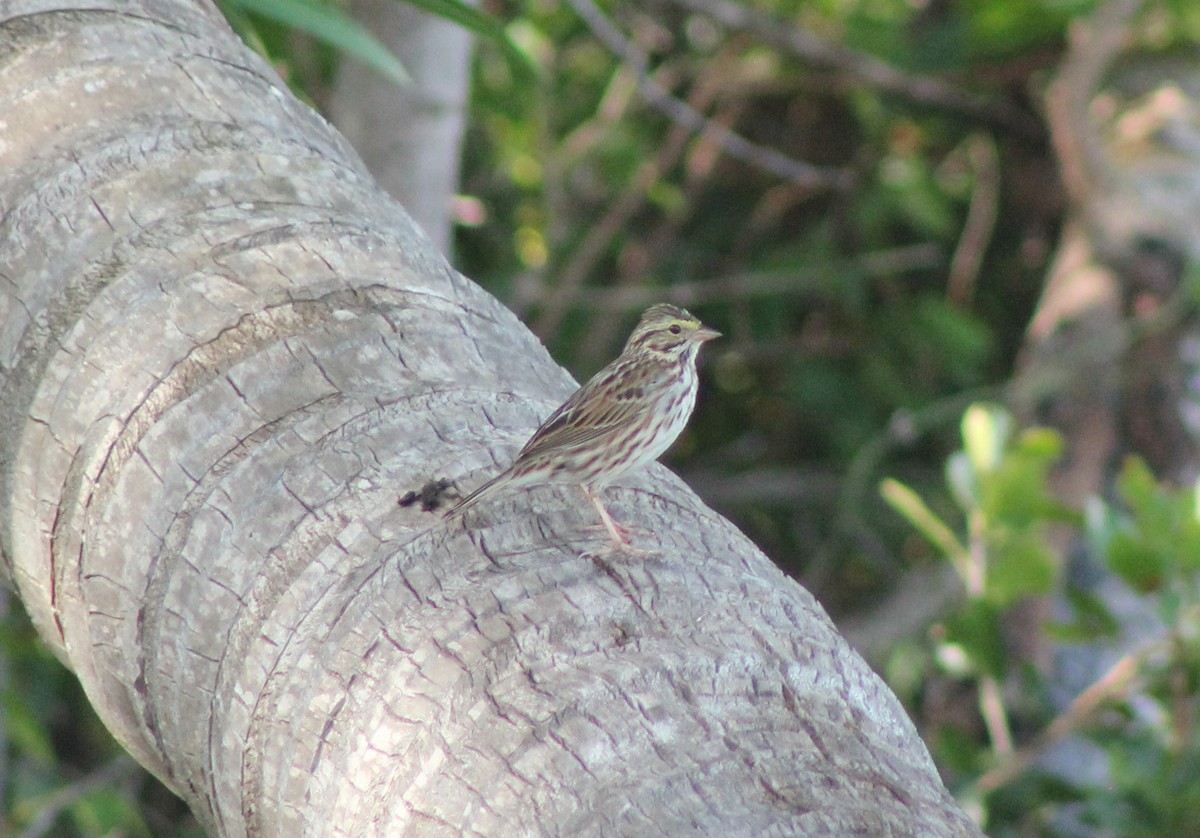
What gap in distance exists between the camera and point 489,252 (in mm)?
6324

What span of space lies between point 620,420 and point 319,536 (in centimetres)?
103

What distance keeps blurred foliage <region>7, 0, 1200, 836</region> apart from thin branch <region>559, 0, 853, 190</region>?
35 millimetres

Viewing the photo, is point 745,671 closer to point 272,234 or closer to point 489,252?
point 272,234

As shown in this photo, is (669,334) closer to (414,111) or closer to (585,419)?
(585,419)

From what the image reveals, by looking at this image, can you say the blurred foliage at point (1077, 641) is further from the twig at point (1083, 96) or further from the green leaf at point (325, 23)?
the twig at point (1083, 96)

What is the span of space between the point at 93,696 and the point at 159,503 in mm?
376

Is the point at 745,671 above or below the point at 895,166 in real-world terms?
below

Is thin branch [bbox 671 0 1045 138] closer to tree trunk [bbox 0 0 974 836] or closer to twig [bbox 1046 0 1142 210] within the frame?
twig [bbox 1046 0 1142 210]

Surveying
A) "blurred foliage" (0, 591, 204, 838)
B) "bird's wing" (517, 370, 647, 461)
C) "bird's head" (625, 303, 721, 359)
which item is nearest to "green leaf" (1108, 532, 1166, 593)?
"bird's head" (625, 303, 721, 359)

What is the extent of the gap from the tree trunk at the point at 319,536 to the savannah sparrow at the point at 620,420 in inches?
1.7

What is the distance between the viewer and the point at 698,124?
5.45m

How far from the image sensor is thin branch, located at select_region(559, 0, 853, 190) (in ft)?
15.5

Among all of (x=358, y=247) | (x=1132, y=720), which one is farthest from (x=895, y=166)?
(x=358, y=247)

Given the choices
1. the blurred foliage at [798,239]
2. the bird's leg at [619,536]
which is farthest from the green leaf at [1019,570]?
the bird's leg at [619,536]
